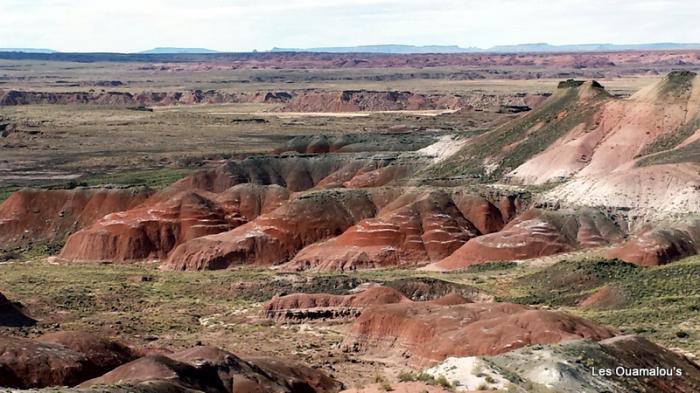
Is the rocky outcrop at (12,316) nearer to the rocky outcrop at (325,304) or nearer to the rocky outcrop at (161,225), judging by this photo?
the rocky outcrop at (325,304)

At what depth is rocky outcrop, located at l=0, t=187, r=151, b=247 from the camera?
94.6 m

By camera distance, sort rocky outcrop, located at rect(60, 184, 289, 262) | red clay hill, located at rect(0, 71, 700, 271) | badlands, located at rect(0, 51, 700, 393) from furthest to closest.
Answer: rocky outcrop, located at rect(60, 184, 289, 262) → red clay hill, located at rect(0, 71, 700, 271) → badlands, located at rect(0, 51, 700, 393)

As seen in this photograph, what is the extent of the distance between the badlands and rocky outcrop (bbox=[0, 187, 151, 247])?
7.8 inches

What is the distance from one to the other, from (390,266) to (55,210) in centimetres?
3576

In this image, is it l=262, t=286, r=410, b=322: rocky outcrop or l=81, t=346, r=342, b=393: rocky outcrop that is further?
l=262, t=286, r=410, b=322: rocky outcrop

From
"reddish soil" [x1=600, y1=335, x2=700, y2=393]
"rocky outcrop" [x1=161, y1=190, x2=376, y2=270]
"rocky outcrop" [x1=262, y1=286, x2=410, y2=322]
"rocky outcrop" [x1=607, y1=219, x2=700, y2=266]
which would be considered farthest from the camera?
"rocky outcrop" [x1=161, y1=190, x2=376, y2=270]

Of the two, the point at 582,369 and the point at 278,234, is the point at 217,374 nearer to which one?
the point at 582,369

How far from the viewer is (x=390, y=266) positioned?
257 ft

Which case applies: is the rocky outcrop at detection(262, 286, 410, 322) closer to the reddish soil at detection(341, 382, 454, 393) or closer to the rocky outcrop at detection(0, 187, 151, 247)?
the reddish soil at detection(341, 382, 454, 393)

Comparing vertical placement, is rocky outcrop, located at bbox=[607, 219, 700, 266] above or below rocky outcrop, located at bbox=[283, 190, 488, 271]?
above

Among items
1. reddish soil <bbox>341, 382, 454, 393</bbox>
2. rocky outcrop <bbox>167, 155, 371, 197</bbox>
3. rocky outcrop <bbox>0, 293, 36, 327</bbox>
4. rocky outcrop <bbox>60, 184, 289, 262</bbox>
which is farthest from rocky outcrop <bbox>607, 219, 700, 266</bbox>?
rocky outcrop <bbox>167, 155, 371, 197</bbox>

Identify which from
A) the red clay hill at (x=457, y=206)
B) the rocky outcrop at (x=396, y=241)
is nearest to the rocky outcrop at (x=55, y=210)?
the red clay hill at (x=457, y=206)

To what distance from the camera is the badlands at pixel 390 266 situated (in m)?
41.6

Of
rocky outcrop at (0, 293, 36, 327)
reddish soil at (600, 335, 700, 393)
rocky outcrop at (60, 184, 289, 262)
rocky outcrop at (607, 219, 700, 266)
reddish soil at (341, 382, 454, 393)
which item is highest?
reddish soil at (341, 382, 454, 393)
